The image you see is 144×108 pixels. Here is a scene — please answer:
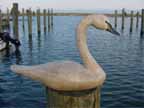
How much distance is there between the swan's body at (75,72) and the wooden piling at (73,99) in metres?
0.07

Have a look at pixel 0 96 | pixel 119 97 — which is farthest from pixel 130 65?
pixel 0 96

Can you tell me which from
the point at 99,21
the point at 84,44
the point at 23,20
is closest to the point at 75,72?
the point at 84,44

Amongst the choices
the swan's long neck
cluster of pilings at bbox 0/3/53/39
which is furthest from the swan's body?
cluster of pilings at bbox 0/3/53/39

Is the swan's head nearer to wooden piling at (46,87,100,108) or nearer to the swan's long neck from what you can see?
the swan's long neck

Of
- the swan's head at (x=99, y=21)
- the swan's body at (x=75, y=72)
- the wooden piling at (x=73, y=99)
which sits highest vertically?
the swan's head at (x=99, y=21)

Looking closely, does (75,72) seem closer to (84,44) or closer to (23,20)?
(84,44)

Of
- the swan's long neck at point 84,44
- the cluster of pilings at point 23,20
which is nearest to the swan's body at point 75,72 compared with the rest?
the swan's long neck at point 84,44

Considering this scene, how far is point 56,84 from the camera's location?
396cm

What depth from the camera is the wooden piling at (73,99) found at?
396 cm

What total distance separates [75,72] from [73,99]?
359 mm

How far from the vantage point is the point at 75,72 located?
13.3ft

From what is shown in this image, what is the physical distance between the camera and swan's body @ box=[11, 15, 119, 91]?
397cm

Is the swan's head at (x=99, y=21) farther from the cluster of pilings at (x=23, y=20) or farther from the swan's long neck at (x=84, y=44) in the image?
the cluster of pilings at (x=23, y=20)

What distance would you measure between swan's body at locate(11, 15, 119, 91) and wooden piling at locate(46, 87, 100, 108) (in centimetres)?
7
